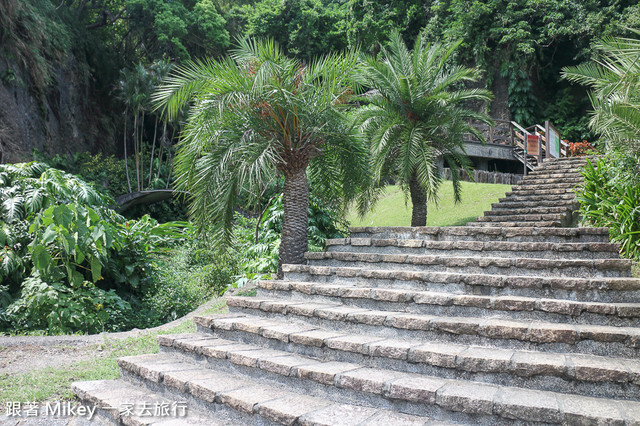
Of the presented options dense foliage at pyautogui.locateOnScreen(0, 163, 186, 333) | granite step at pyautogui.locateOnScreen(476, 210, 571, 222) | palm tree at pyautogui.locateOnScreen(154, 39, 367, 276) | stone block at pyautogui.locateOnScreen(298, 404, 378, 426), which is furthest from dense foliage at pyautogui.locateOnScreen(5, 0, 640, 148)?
stone block at pyautogui.locateOnScreen(298, 404, 378, 426)

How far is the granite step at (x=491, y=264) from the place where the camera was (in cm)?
406

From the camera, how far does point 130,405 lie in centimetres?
345

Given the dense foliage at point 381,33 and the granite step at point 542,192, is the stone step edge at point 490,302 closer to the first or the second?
the granite step at point 542,192

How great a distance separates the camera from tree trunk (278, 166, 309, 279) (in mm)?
6366

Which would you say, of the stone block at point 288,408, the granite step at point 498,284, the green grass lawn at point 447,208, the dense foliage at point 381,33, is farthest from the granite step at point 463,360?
the dense foliage at point 381,33

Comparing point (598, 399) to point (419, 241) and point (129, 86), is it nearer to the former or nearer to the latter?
point (419, 241)

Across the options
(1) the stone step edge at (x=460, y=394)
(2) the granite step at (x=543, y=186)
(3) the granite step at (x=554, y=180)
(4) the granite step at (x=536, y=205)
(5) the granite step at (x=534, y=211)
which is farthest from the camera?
(3) the granite step at (x=554, y=180)

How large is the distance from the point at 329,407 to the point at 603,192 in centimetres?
624

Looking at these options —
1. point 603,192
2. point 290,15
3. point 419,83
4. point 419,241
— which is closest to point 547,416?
point 419,241

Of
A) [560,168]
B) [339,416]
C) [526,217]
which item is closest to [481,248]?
[339,416]

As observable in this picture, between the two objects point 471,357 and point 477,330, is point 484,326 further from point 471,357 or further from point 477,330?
point 471,357

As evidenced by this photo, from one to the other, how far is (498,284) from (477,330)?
0.81 meters

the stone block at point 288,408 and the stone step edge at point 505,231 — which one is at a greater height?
the stone step edge at point 505,231

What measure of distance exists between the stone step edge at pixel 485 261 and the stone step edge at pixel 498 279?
271 mm
